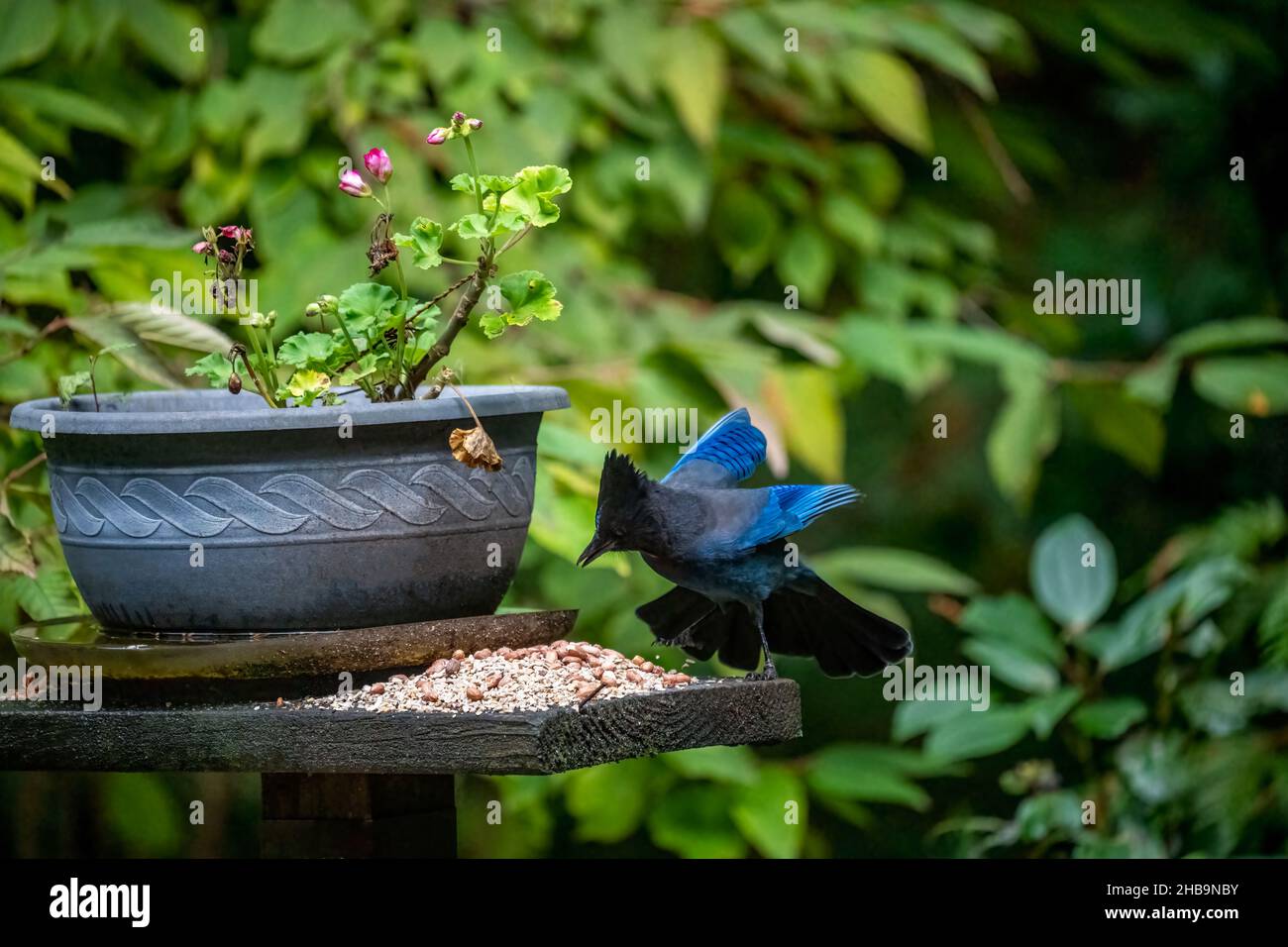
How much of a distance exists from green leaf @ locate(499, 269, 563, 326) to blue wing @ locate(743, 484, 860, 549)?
28 centimetres

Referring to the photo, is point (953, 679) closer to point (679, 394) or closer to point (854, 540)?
point (679, 394)

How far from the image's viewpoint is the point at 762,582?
59.4 inches

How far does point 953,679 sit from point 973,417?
1642 mm

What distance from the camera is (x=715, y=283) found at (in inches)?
140

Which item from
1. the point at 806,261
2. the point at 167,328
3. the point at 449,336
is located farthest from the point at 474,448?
the point at 806,261

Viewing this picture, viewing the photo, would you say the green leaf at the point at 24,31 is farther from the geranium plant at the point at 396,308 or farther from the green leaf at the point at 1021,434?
the green leaf at the point at 1021,434

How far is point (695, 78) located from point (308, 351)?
1580mm

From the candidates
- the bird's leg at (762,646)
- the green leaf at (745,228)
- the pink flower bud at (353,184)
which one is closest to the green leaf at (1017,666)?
the green leaf at (745,228)

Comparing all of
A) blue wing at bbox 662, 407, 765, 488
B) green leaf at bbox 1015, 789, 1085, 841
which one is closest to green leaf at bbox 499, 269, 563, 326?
blue wing at bbox 662, 407, 765, 488


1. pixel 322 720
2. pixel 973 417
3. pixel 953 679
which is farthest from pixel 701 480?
pixel 973 417

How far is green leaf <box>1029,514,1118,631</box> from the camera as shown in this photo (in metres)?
2.88

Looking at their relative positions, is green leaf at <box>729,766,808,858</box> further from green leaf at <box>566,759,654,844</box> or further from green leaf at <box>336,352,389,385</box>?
green leaf at <box>336,352,389,385</box>

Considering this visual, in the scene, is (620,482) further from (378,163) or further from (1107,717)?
(1107,717)

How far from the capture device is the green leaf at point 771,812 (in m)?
2.69
